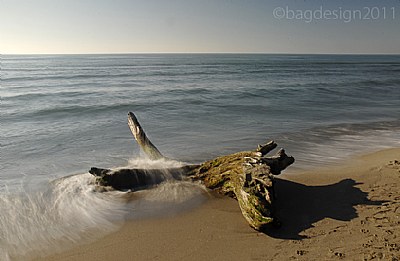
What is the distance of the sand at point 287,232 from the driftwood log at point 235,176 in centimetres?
29

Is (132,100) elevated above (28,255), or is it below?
above

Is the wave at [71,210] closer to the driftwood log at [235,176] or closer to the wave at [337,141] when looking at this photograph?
the driftwood log at [235,176]

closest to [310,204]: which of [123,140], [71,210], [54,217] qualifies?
[71,210]

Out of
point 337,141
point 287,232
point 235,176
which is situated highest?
point 235,176

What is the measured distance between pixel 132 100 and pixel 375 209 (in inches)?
719

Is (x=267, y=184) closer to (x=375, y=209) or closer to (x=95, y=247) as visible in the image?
(x=375, y=209)

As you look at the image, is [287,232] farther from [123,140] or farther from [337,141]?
[123,140]

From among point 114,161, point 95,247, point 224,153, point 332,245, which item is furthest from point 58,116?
point 332,245

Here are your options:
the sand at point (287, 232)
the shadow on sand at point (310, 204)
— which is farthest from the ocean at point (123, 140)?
the shadow on sand at point (310, 204)

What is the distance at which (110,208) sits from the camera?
18.5 ft

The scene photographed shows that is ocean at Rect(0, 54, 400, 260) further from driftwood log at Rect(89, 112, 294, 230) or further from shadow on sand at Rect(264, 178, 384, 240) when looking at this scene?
shadow on sand at Rect(264, 178, 384, 240)

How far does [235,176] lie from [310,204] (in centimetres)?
145

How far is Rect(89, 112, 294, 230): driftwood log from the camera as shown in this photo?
4598 millimetres

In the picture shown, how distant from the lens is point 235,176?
18.5ft
